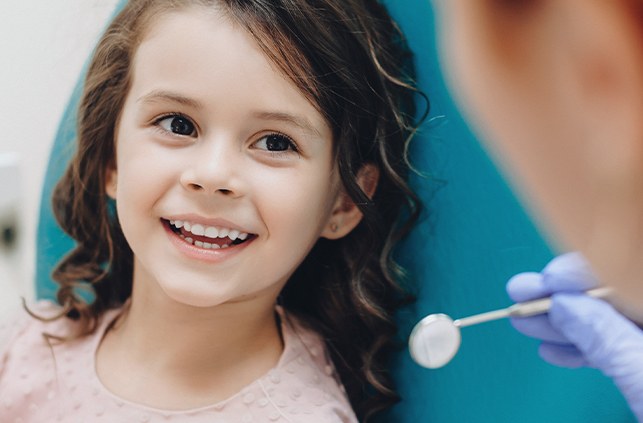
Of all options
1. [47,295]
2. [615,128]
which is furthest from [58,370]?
[615,128]

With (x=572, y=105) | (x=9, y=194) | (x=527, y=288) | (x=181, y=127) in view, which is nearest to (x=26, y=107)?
(x=9, y=194)

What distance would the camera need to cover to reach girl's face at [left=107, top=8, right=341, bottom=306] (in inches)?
35.0

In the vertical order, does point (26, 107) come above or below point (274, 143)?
below

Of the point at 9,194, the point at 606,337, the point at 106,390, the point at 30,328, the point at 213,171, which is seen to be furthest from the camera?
the point at 9,194

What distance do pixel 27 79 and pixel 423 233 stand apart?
0.69 metres

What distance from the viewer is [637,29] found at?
292 mm

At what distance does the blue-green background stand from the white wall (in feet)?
1.84

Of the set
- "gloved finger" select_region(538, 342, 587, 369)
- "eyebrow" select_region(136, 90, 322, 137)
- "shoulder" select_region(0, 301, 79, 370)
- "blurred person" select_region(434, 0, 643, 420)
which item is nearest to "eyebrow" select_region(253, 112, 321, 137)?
"eyebrow" select_region(136, 90, 322, 137)

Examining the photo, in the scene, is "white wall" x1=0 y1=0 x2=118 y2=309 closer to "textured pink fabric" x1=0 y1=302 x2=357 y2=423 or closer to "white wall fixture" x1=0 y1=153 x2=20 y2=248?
"white wall fixture" x1=0 y1=153 x2=20 y2=248

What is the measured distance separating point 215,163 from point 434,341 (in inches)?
11.5

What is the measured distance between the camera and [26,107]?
134 centimetres

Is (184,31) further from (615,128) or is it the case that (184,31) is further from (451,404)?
(615,128)

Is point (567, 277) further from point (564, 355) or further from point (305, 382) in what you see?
point (305, 382)

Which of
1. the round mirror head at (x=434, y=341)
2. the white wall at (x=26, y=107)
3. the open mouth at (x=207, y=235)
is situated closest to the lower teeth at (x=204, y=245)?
the open mouth at (x=207, y=235)
